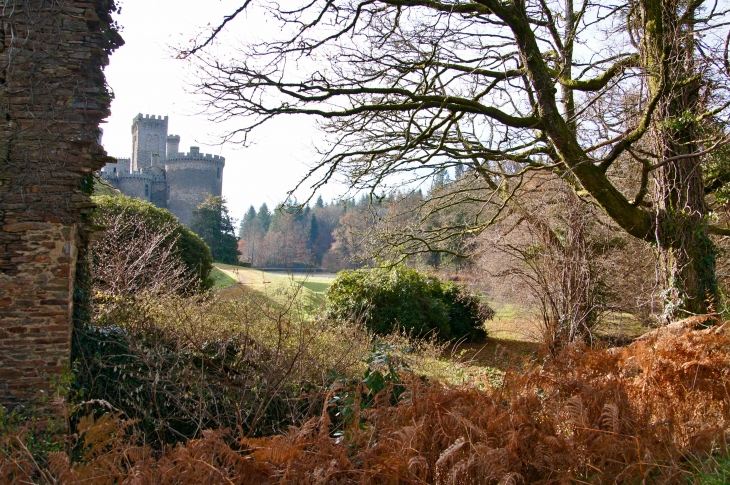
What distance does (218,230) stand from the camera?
3225 cm

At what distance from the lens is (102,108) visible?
6.69m

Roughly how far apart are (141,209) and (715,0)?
13.2 metres

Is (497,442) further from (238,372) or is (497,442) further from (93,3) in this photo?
(93,3)

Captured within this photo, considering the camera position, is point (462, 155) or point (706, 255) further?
point (462, 155)

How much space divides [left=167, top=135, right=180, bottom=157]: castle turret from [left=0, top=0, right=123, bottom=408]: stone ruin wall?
3655 centimetres

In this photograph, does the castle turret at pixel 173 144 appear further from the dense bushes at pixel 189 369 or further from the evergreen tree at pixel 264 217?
the dense bushes at pixel 189 369

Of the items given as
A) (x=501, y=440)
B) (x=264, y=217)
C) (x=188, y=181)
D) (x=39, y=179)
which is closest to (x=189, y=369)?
(x=39, y=179)

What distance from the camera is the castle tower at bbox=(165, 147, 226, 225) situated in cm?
3894

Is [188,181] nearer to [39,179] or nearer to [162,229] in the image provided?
[162,229]

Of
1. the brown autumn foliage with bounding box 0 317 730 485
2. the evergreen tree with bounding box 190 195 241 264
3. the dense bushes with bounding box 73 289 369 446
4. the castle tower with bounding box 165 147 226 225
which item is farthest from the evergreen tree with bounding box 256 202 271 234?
the brown autumn foliage with bounding box 0 317 730 485

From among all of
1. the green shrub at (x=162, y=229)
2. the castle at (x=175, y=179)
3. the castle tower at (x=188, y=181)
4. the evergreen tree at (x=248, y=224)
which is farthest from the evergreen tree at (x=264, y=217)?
the green shrub at (x=162, y=229)

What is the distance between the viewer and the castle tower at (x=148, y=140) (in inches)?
1714

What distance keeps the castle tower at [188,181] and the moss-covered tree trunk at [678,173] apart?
35433 millimetres

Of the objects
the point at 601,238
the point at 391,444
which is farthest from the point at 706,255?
the point at 391,444
